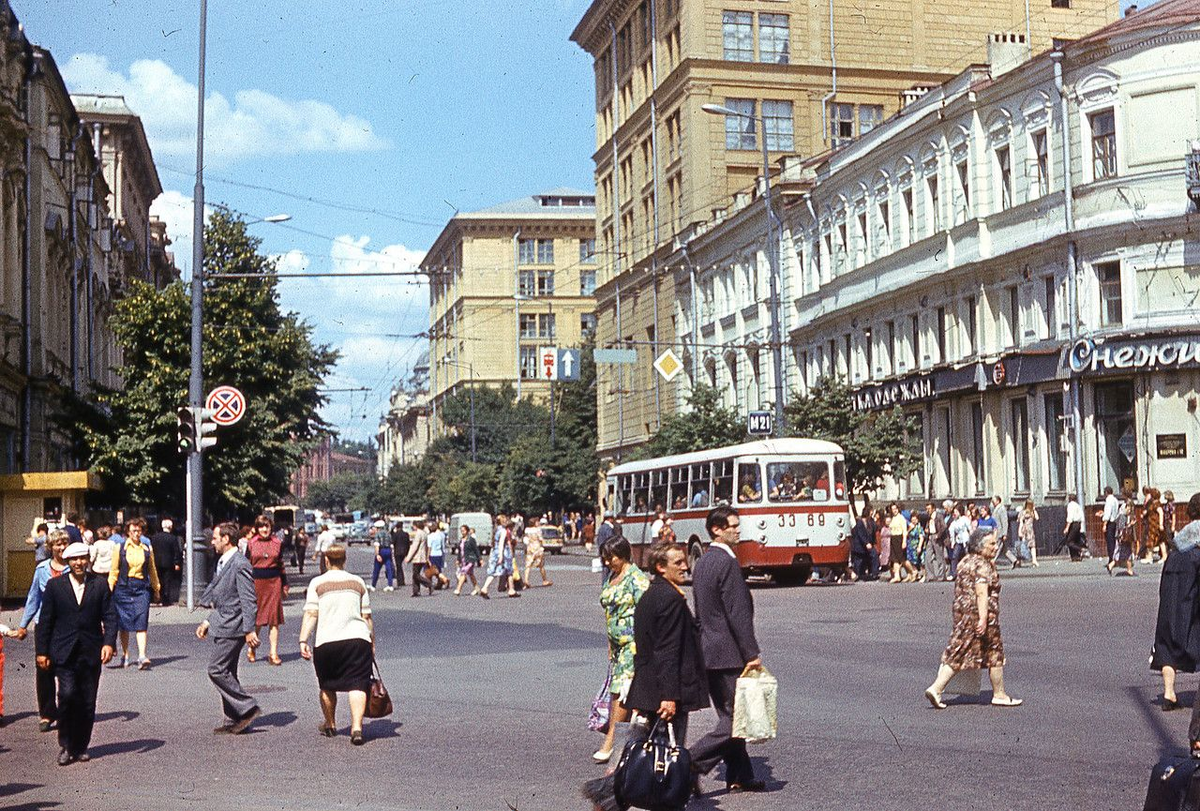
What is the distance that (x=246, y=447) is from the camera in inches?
1576

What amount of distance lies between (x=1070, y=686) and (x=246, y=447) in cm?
2797

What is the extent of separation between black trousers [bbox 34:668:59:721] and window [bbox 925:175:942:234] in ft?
121

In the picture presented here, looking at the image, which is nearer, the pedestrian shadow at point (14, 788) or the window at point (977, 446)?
the pedestrian shadow at point (14, 788)

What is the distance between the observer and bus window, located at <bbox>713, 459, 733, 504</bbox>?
3585cm

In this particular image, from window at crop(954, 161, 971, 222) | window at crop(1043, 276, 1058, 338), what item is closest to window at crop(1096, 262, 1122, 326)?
window at crop(1043, 276, 1058, 338)

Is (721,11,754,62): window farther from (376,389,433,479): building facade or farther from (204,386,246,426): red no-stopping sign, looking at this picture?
(376,389,433,479): building facade

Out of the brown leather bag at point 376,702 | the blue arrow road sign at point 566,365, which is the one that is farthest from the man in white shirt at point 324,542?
the blue arrow road sign at point 566,365

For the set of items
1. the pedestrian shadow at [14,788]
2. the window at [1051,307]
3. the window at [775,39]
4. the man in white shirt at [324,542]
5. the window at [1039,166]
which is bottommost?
the pedestrian shadow at [14,788]

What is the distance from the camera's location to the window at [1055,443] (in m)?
41.3

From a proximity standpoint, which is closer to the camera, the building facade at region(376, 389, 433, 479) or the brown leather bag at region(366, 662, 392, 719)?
the brown leather bag at region(366, 662, 392, 719)

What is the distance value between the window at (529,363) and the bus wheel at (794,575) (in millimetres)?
95662

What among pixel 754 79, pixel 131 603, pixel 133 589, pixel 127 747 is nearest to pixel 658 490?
pixel 133 589

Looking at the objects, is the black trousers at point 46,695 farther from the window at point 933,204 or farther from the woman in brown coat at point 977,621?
the window at point 933,204

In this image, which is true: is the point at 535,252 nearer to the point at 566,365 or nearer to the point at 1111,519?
the point at 566,365
